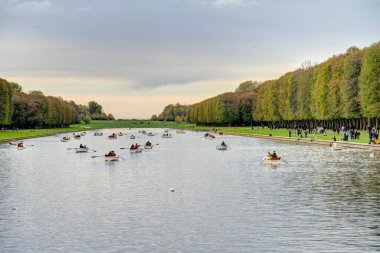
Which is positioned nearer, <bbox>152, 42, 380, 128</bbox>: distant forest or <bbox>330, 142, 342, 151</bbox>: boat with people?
<bbox>330, 142, 342, 151</bbox>: boat with people

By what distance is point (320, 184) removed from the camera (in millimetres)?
43969

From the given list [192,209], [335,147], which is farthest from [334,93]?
[192,209]

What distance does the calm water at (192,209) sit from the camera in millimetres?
24562

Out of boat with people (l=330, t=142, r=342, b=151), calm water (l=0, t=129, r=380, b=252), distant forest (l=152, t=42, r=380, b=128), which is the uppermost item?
distant forest (l=152, t=42, r=380, b=128)

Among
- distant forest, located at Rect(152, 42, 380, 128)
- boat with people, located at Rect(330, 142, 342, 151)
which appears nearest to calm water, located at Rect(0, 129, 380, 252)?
boat with people, located at Rect(330, 142, 342, 151)

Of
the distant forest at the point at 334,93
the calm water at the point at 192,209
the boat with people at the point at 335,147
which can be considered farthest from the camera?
the distant forest at the point at 334,93

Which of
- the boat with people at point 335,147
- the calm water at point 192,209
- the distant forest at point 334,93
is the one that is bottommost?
the calm water at point 192,209

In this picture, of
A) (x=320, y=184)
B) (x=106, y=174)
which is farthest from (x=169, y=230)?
(x=106, y=174)

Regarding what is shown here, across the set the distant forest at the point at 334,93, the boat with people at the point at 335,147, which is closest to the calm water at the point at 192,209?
the boat with people at the point at 335,147

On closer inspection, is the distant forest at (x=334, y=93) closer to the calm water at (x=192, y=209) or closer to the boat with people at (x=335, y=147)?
the boat with people at (x=335, y=147)

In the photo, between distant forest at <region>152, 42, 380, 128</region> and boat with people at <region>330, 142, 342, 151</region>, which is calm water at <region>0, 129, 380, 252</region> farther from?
distant forest at <region>152, 42, 380, 128</region>

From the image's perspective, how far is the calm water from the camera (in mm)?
24562

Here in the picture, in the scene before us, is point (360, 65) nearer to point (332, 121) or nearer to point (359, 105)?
point (359, 105)

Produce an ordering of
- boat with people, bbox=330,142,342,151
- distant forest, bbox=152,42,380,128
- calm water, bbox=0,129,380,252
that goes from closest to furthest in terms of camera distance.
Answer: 1. calm water, bbox=0,129,380,252
2. boat with people, bbox=330,142,342,151
3. distant forest, bbox=152,42,380,128
